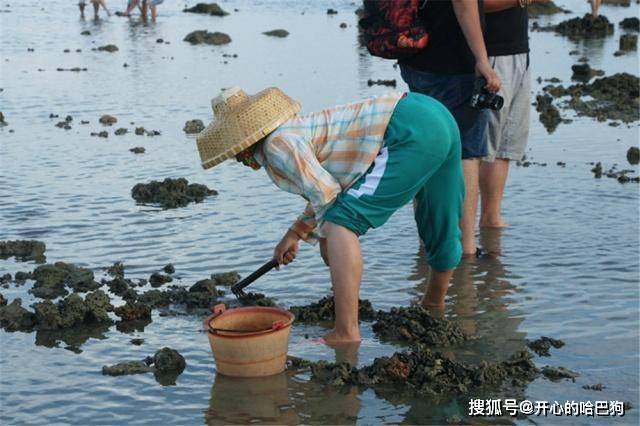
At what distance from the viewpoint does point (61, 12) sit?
89.4 feet

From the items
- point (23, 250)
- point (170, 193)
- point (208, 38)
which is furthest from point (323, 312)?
point (208, 38)

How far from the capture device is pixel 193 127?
10.9 metres

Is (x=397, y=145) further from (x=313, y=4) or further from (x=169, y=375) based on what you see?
(x=313, y=4)

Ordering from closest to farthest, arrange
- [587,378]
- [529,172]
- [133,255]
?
[587,378] → [133,255] → [529,172]

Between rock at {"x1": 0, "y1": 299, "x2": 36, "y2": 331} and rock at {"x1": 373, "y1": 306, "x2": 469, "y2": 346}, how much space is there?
5.57ft

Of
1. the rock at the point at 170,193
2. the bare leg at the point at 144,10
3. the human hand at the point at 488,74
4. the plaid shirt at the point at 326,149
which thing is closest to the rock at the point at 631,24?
the bare leg at the point at 144,10

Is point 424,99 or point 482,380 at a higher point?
point 424,99

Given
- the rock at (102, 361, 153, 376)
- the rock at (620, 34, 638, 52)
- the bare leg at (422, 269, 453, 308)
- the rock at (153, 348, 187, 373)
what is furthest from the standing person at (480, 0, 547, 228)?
the rock at (620, 34, 638, 52)

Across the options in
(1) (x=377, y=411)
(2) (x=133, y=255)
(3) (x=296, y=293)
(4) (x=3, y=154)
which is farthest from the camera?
(4) (x=3, y=154)

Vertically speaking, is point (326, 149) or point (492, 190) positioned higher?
point (326, 149)

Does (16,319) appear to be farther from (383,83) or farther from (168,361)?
(383,83)

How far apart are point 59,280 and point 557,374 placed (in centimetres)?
278

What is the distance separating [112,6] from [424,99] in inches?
→ 1046

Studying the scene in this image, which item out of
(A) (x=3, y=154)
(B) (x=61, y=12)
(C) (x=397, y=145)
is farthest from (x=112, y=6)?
(C) (x=397, y=145)
